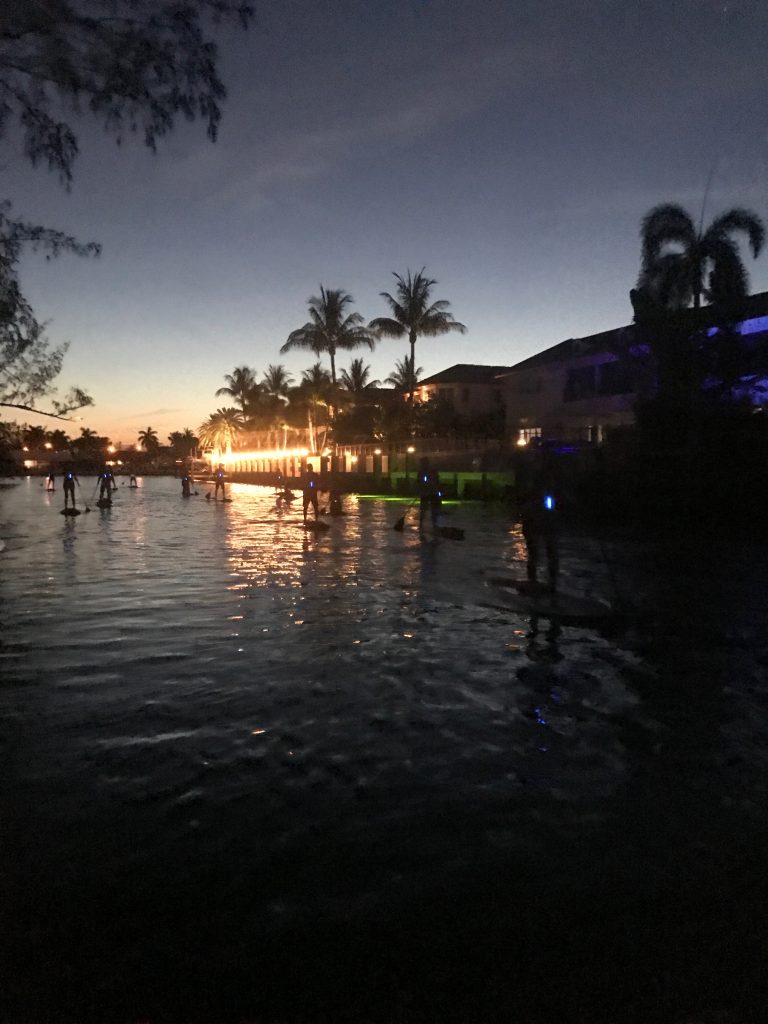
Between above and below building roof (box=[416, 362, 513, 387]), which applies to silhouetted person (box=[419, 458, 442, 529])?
below

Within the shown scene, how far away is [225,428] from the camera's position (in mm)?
90312

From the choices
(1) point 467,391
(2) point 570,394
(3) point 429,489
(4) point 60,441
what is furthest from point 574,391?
(4) point 60,441

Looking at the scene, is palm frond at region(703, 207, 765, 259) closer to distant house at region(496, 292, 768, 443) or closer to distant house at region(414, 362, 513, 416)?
distant house at region(496, 292, 768, 443)

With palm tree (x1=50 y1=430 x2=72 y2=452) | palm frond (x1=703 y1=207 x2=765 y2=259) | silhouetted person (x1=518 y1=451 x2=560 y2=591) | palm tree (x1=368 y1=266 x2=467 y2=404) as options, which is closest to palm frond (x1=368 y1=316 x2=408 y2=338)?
palm tree (x1=368 y1=266 x2=467 y2=404)

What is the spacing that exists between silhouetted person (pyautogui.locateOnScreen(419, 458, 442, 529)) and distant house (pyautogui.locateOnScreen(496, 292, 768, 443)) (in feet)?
59.9

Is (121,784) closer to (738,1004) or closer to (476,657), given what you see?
(738,1004)

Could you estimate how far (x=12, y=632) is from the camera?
8.45 meters

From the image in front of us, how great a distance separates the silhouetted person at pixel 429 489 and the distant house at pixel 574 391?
59.9ft

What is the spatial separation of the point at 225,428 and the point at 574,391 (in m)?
54.1

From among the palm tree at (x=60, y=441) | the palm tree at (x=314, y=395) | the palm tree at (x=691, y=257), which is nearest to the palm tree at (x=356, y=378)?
the palm tree at (x=314, y=395)

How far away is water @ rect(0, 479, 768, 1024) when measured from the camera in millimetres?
2670

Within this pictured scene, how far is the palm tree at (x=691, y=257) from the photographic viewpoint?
78.2ft

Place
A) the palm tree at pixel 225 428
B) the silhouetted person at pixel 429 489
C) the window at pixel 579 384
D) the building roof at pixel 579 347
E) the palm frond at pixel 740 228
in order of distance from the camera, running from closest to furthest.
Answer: the silhouetted person at pixel 429 489, the palm frond at pixel 740 228, the building roof at pixel 579 347, the window at pixel 579 384, the palm tree at pixel 225 428

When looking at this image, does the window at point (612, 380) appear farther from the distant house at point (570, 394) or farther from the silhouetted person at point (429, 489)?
the silhouetted person at point (429, 489)
